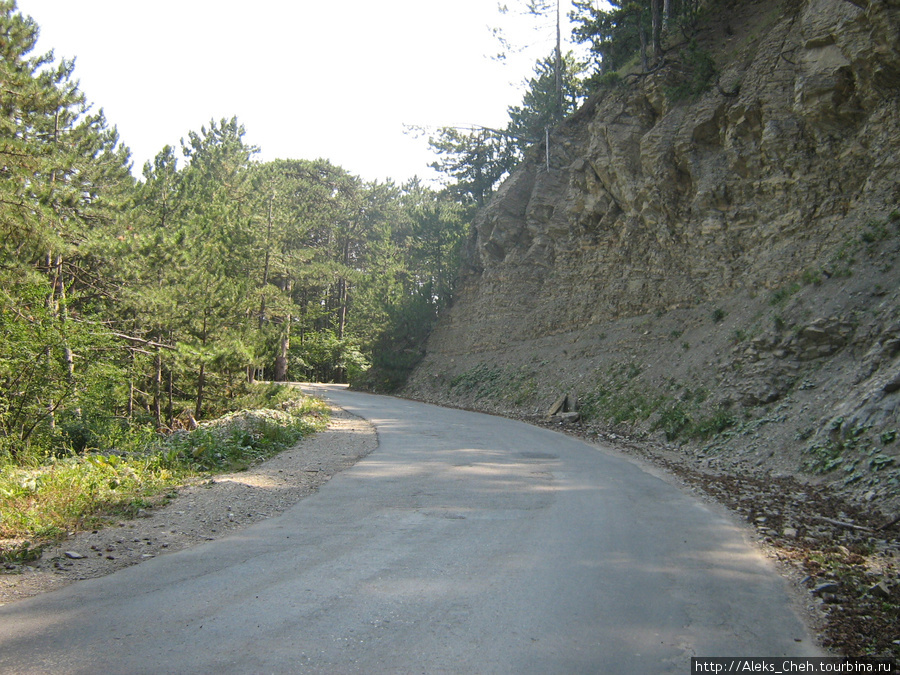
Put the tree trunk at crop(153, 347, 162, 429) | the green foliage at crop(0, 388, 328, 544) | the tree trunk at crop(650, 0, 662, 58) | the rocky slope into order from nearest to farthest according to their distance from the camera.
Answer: the green foliage at crop(0, 388, 328, 544), the rocky slope, the tree trunk at crop(153, 347, 162, 429), the tree trunk at crop(650, 0, 662, 58)

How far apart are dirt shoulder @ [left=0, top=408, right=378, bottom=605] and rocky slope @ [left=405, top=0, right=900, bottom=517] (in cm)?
803

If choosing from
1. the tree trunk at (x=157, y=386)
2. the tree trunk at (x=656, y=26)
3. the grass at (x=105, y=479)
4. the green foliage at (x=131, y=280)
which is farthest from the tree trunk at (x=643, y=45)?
the tree trunk at (x=157, y=386)

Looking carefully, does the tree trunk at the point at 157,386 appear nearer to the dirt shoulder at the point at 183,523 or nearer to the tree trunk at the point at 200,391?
the tree trunk at the point at 200,391

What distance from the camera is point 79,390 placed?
41.5ft

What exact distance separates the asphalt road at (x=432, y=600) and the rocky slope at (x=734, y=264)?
4188 millimetres

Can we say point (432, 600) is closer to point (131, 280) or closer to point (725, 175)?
point (131, 280)

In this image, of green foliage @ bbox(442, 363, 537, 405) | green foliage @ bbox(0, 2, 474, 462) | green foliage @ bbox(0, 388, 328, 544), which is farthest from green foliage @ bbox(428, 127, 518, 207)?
green foliage @ bbox(0, 388, 328, 544)

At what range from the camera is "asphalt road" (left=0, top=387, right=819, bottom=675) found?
3.71 m

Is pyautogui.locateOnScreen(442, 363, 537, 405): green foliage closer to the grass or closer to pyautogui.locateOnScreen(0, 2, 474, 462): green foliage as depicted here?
pyautogui.locateOnScreen(0, 2, 474, 462): green foliage

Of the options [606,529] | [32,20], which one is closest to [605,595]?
[606,529]

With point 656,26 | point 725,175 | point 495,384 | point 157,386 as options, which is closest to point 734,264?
point 725,175

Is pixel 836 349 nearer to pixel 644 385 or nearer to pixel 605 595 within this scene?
pixel 644 385

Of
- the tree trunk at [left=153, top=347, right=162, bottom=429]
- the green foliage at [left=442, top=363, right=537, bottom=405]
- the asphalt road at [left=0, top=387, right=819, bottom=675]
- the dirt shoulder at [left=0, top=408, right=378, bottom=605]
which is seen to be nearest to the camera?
the asphalt road at [left=0, top=387, right=819, bottom=675]

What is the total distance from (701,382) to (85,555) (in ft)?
48.5
